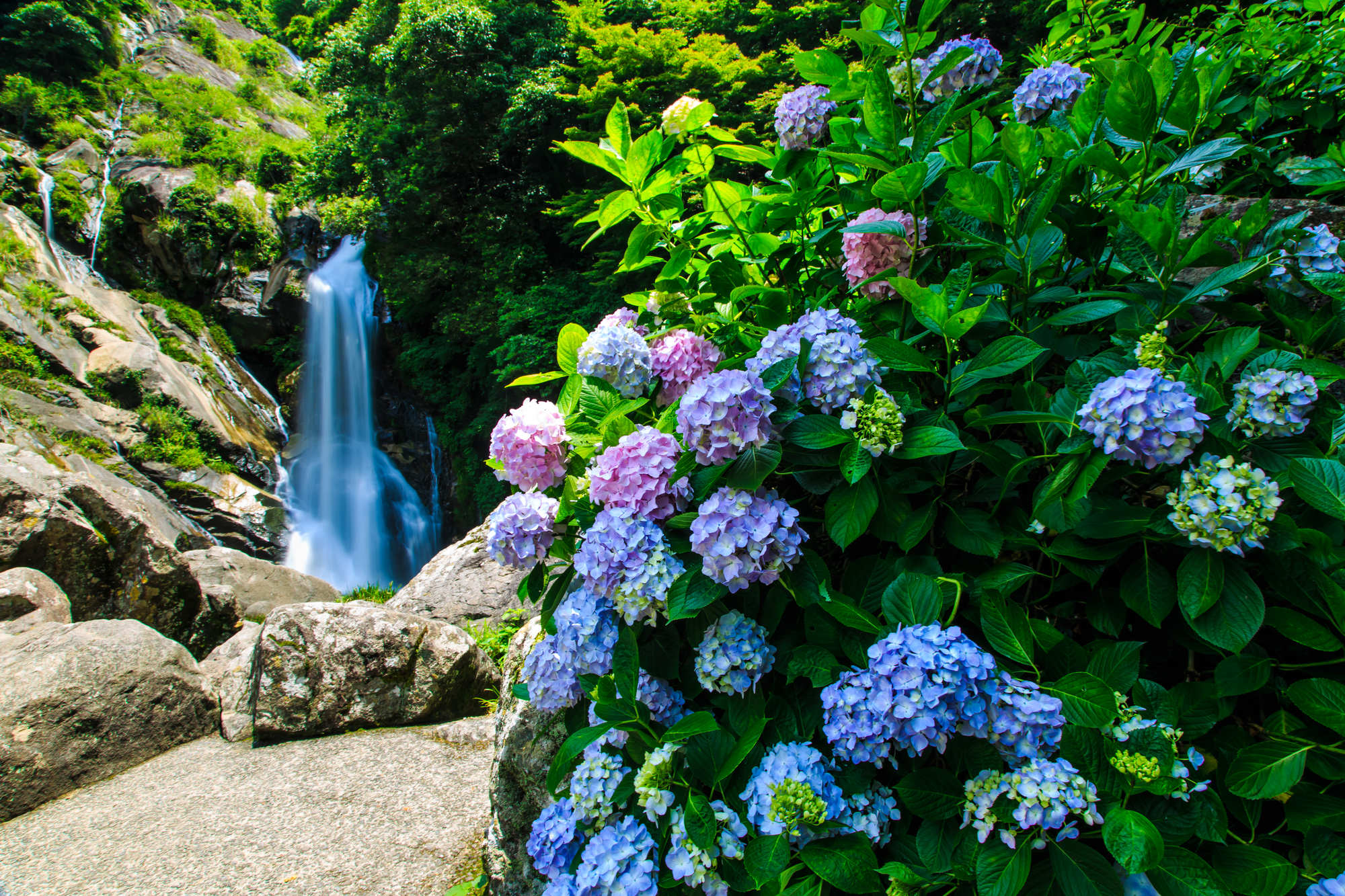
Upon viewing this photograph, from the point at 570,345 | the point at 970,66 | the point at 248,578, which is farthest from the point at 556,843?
the point at 248,578

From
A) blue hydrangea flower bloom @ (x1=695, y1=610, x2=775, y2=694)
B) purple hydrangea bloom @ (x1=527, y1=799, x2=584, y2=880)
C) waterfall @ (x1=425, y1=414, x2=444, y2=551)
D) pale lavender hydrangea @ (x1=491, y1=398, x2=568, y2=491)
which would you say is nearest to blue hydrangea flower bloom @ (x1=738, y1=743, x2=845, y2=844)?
blue hydrangea flower bloom @ (x1=695, y1=610, x2=775, y2=694)

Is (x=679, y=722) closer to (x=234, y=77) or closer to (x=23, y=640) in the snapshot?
(x=23, y=640)

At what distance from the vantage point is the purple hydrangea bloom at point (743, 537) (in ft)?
3.17

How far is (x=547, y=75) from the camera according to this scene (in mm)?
10812

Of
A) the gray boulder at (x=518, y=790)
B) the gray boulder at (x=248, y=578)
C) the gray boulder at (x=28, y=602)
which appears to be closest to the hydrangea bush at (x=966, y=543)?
the gray boulder at (x=518, y=790)

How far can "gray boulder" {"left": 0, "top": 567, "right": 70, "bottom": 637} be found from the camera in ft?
13.4

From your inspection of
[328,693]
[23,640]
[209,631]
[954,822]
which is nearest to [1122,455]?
[954,822]

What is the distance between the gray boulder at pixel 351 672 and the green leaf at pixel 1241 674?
3.88 metres

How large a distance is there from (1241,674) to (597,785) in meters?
1.01

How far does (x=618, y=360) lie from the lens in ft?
4.32

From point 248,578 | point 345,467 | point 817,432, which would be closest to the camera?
point 817,432

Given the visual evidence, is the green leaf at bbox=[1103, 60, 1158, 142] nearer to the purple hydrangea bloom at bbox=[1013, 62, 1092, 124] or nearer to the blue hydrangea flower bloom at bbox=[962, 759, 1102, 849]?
the purple hydrangea bloom at bbox=[1013, 62, 1092, 124]

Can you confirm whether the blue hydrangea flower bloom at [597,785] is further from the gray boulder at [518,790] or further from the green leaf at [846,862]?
the gray boulder at [518,790]

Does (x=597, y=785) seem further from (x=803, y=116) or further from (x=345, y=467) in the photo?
(x=345, y=467)
